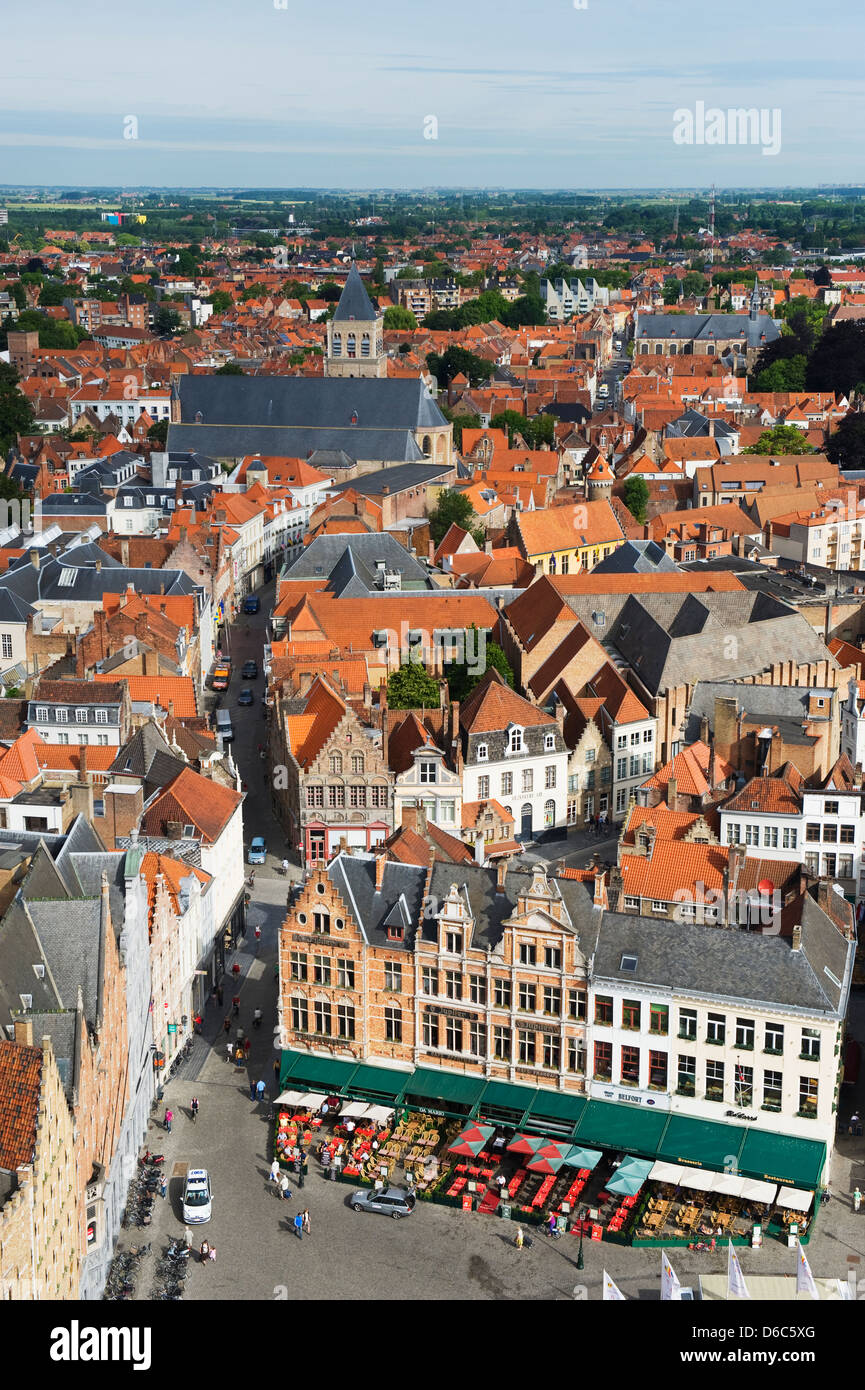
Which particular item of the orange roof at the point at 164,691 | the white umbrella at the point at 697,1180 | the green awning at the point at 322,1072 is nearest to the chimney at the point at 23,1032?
the green awning at the point at 322,1072

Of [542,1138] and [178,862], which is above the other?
[178,862]

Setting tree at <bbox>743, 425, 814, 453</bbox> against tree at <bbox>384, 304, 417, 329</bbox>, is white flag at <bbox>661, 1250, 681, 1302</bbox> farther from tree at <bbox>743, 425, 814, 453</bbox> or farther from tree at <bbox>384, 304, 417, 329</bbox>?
tree at <bbox>384, 304, 417, 329</bbox>

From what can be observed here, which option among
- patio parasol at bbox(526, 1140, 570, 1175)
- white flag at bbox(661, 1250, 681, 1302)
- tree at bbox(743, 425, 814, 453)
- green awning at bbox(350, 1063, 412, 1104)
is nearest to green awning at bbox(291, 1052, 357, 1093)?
green awning at bbox(350, 1063, 412, 1104)

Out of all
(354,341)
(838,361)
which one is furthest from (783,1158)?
(838,361)

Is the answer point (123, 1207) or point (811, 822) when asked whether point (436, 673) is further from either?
point (123, 1207)

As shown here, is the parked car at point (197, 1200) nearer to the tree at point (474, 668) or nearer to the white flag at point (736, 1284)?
the white flag at point (736, 1284)
